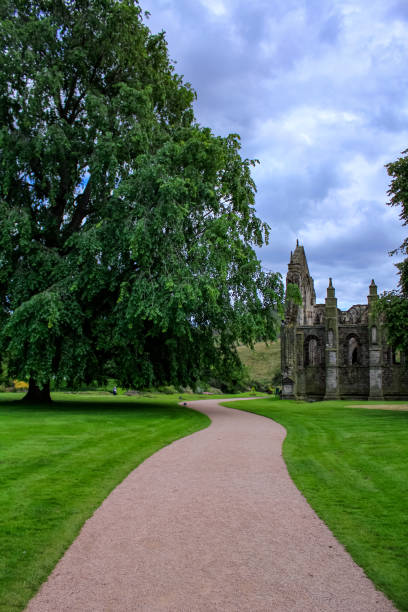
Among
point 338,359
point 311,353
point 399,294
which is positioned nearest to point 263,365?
point 311,353

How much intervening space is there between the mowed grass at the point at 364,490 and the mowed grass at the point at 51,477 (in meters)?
2.73

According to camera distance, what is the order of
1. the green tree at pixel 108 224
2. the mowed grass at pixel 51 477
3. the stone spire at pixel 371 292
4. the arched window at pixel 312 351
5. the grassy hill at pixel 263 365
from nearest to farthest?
the mowed grass at pixel 51 477 → the green tree at pixel 108 224 → the arched window at pixel 312 351 → the stone spire at pixel 371 292 → the grassy hill at pixel 263 365

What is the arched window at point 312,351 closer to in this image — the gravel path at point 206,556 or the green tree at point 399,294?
the green tree at point 399,294

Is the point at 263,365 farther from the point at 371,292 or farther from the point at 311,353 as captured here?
the point at 371,292

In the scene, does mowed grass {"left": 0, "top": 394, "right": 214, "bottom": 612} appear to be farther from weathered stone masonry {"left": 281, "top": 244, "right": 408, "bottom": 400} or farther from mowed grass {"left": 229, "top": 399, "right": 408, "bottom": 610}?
weathered stone masonry {"left": 281, "top": 244, "right": 408, "bottom": 400}

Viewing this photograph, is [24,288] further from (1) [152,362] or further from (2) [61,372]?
(1) [152,362]

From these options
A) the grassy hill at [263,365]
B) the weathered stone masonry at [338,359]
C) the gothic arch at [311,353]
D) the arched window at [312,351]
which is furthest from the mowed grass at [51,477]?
the grassy hill at [263,365]

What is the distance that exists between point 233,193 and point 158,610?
20624 millimetres

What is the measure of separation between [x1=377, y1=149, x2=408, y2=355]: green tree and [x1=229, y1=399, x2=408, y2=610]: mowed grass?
7.60 m

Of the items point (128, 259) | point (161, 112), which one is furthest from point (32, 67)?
point (128, 259)

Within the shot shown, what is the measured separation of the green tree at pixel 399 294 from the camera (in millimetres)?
19750

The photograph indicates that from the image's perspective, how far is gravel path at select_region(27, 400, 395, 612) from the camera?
3.40 metres

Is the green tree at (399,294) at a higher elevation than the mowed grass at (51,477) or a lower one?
higher

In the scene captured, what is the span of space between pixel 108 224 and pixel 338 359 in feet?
107
